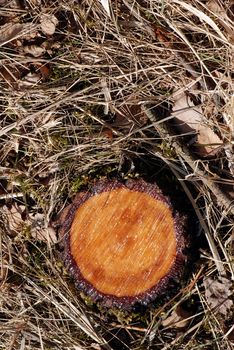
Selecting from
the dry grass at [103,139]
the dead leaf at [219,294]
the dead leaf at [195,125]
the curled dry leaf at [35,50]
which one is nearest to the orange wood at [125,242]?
the dry grass at [103,139]

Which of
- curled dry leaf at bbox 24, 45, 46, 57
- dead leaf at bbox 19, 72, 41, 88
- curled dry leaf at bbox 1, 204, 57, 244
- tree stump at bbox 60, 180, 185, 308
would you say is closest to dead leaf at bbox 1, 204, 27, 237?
curled dry leaf at bbox 1, 204, 57, 244

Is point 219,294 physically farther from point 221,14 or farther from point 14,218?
point 221,14

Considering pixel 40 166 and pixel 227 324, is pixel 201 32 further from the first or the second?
pixel 227 324

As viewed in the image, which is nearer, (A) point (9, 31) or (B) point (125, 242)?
(B) point (125, 242)

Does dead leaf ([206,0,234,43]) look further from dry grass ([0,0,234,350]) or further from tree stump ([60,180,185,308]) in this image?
tree stump ([60,180,185,308])

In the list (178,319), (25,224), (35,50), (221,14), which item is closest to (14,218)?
(25,224)

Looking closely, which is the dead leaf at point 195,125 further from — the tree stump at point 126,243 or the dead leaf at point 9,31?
the dead leaf at point 9,31
